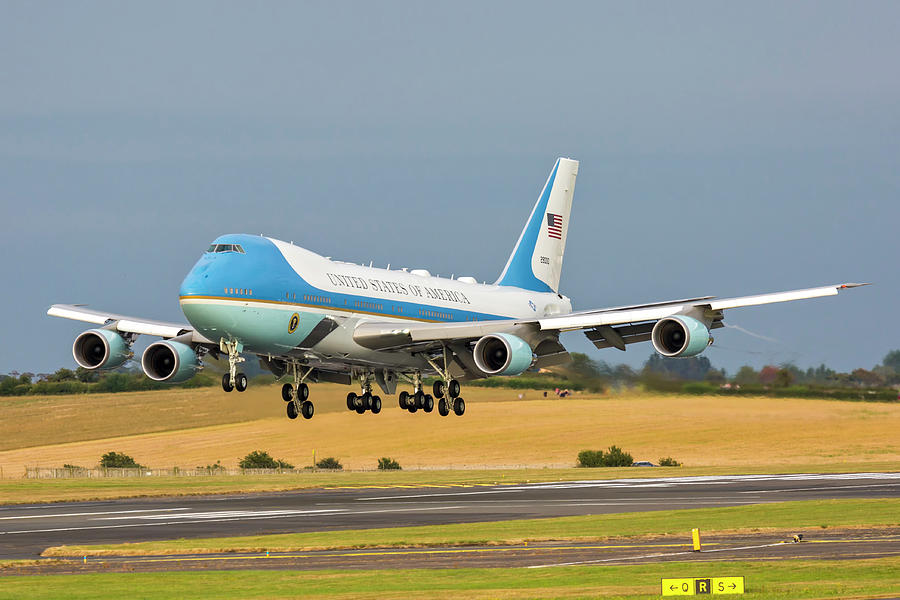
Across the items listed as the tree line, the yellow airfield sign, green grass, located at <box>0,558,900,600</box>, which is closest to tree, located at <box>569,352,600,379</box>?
the tree line

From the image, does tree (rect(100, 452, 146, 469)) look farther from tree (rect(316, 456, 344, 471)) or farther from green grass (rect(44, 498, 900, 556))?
green grass (rect(44, 498, 900, 556))

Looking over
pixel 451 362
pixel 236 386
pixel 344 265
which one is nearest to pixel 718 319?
pixel 451 362

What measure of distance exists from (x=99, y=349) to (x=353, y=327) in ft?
49.8

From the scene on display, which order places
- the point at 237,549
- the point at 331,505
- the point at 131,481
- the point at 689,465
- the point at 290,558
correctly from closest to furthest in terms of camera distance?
the point at 290,558 < the point at 237,549 < the point at 331,505 < the point at 131,481 < the point at 689,465

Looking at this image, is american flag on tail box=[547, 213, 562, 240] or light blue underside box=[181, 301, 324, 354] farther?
american flag on tail box=[547, 213, 562, 240]

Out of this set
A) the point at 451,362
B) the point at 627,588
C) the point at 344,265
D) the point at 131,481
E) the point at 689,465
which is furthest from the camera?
the point at 689,465

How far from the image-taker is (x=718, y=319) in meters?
66.9

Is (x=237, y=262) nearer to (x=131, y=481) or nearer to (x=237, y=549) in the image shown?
(x=237, y=549)

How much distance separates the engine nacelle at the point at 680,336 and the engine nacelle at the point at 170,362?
23.5 m

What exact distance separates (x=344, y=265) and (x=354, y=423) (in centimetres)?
5506

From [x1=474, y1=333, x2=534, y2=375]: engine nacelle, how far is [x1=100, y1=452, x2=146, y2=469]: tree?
217 feet

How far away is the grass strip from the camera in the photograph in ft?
310

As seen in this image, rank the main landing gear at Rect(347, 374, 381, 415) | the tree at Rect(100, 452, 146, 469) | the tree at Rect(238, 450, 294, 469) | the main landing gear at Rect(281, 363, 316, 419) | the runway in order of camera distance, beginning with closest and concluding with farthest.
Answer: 1. the runway
2. the main landing gear at Rect(281, 363, 316, 419)
3. the main landing gear at Rect(347, 374, 381, 415)
4. the tree at Rect(238, 450, 294, 469)
5. the tree at Rect(100, 452, 146, 469)

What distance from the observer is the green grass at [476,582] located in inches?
1452
